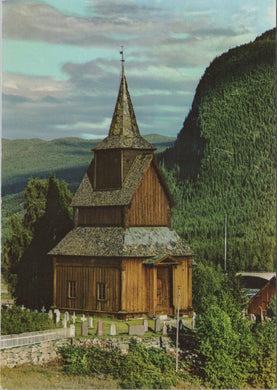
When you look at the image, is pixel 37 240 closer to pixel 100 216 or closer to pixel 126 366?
pixel 100 216

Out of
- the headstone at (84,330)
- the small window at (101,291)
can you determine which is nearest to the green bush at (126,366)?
the headstone at (84,330)

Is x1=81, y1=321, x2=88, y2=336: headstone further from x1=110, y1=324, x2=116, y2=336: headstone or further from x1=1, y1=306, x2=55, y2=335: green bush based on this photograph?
x1=1, y1=306, x2=55, y2=335: green bush

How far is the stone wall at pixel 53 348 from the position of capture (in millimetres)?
33250

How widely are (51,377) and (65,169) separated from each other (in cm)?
2813

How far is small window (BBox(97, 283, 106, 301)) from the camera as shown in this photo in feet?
138

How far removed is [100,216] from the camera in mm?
44125

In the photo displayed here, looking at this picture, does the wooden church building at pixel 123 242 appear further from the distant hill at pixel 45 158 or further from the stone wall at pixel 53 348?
the stone wall at pixel 53 348

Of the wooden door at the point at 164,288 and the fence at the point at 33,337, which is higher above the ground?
the wooden door at the point at 164,288

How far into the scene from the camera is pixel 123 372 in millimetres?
33875

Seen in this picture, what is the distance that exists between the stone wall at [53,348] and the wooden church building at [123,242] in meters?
4.42

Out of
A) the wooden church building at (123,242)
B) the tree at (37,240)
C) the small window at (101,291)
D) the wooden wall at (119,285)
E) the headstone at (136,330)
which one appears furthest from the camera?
the tree at (37,240)

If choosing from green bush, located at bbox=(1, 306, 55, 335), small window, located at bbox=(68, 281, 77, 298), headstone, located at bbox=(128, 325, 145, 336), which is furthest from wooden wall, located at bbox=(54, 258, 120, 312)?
green bush, located at bbox=(1, 306, 55, 335)

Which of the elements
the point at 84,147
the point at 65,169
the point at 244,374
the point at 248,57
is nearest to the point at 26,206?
the point at 84,147

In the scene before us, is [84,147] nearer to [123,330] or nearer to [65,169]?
[65,169]
